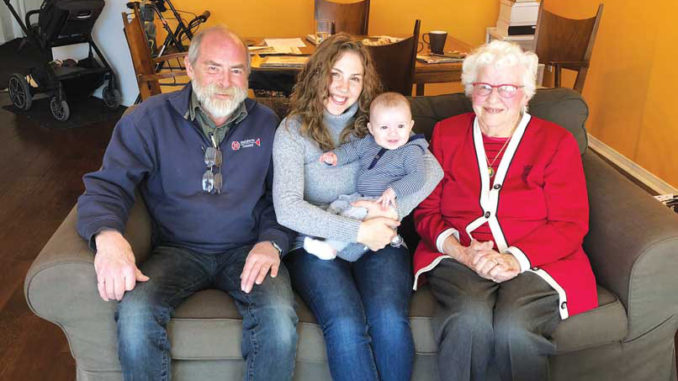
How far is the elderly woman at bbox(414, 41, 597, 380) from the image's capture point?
168 cm

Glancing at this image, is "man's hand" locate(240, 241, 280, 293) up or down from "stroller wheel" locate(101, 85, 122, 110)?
up

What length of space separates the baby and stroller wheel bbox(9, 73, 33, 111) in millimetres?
3921

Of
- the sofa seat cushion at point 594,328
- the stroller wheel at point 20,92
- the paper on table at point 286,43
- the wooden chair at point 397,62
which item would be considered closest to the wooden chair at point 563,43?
the wooden chair at point 397,62

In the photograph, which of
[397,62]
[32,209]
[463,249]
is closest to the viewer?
[463,249]

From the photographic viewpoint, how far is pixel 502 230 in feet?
6.13

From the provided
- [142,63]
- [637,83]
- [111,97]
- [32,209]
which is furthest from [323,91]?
[111,97]

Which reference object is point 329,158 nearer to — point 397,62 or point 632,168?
point 397,62

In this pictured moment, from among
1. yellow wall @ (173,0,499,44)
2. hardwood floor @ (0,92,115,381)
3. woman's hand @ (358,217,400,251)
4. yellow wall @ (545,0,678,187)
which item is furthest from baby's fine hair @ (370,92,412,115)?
yellow wall @ (173,0,499,44)

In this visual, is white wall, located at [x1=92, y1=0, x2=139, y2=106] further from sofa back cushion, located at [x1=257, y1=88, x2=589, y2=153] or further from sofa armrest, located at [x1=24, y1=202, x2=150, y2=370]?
sofa armrest, located at [x1=24, y1=202, x2=150, y2=370]

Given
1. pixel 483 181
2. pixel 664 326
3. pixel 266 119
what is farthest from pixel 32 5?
pixel 664 326

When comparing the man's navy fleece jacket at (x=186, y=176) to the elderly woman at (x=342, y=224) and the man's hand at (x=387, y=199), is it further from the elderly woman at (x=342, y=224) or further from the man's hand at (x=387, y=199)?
the man's hand at (x=387, y=199)

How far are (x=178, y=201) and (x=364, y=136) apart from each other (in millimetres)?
604

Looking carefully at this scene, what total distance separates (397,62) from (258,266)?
1421mm

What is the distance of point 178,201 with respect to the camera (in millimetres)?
1883
